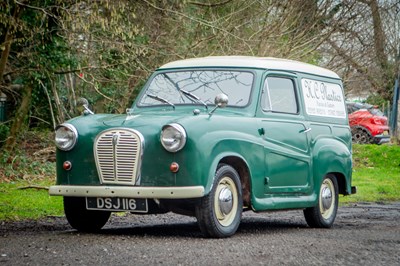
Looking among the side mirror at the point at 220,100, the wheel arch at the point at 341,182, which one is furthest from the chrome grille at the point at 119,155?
the wheel arch at the point at 341,182

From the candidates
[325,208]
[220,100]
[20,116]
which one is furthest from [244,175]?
[20,116]

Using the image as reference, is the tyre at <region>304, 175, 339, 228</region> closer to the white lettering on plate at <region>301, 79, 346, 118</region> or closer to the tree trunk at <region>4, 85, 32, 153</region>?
the white lettering on plate at <region>301, 79, 346, 118</region>

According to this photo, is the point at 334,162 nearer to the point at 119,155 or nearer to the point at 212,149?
the point at 212,149

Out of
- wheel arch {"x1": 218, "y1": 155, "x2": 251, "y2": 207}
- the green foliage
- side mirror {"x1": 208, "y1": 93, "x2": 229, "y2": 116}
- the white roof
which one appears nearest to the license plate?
wheel arch {"x1": 218, "y1": 155, "x2": 251, "y2": 207}

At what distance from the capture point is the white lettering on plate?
11953 mm

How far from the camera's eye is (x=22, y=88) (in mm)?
21609

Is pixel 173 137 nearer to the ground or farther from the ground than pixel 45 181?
farther from the ground

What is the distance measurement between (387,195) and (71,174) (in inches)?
397

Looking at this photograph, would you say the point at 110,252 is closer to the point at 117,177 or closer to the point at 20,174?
the point at 117,177

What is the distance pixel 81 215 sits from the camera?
10.1 metres

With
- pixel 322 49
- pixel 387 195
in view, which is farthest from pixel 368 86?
pixel 387 195

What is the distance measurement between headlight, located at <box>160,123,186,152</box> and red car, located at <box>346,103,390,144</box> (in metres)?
25.1

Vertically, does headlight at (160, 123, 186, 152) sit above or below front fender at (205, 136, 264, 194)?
above

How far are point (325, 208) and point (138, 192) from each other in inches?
138
